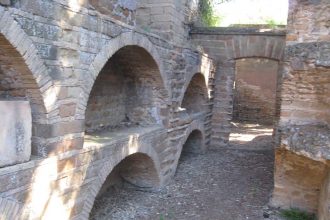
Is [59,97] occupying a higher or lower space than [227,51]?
lower

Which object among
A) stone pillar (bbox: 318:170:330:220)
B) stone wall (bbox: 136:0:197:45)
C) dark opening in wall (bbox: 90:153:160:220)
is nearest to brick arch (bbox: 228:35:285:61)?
stone wall (bbox: 136:0:197:45)

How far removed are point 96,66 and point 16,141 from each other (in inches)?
49.5

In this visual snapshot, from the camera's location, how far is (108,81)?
5.77m

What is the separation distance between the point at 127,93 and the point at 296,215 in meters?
3.26

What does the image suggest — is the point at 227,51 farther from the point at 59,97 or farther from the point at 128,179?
the point at 59,97

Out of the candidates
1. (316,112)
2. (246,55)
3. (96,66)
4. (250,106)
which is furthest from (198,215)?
(250,106)

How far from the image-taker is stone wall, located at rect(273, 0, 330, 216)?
13.8ft

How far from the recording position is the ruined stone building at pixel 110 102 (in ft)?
10.6

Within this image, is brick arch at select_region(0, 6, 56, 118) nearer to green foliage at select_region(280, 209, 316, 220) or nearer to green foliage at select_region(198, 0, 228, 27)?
green foliage at select_region(280, 209, 316, 220)

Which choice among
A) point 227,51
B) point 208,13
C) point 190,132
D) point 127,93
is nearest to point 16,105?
point 127,93

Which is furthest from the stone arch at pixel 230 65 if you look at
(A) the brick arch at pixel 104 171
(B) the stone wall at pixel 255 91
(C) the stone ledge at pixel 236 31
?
(B) the stone wall at pixel 255 91

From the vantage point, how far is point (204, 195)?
629 cm

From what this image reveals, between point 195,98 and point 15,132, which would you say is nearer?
point 15,132

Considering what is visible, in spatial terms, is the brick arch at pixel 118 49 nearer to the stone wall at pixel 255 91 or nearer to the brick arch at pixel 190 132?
the brick arch at pixel 190 132
